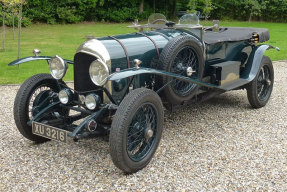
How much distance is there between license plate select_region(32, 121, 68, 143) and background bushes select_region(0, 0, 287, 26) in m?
17.9

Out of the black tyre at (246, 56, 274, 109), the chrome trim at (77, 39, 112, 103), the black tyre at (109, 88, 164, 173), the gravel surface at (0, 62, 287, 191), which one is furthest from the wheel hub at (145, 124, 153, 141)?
the black tyre at (246, 56, 274, 109)

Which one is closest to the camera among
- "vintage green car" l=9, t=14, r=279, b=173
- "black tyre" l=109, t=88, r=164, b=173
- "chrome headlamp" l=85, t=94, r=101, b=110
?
"black tyre" l=109, t=88, r=164, b=173

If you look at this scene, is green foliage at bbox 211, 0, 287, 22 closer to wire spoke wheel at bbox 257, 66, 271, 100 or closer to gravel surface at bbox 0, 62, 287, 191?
wire spoke wheel at bbox 257, 66, 271, 100

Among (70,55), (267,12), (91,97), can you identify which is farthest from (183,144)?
(267,12)

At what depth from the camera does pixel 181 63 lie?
4.16 metres

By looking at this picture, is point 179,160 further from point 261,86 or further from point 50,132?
point 261,86

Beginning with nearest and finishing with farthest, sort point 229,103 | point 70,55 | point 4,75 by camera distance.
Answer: point 229,103 < point 4,75 < point 70,55

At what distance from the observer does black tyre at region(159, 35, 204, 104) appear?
12.6 ft

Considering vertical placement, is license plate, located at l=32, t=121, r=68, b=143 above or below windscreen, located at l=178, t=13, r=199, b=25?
below

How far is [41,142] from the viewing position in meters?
4.20

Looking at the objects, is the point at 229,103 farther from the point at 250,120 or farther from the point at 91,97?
the point at 91,97

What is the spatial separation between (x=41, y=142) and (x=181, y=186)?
6.49ft

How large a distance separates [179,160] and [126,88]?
1.03 meters

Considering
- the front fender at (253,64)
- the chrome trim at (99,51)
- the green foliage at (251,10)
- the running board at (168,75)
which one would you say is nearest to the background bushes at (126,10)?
the green foliage at (251,10)
